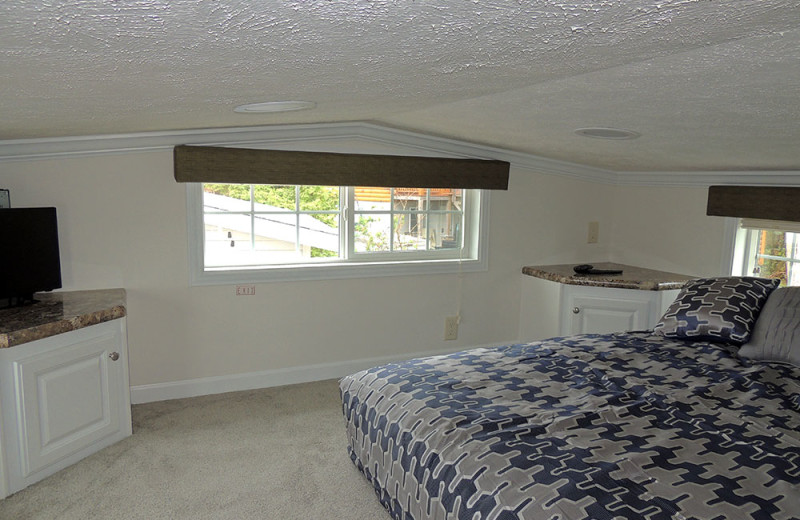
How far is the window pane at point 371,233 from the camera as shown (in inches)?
163

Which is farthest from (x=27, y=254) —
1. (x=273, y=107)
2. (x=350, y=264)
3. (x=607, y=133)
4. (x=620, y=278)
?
(x=620, y=278)

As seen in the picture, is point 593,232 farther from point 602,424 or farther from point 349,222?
point 602,424

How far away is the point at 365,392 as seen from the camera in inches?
101

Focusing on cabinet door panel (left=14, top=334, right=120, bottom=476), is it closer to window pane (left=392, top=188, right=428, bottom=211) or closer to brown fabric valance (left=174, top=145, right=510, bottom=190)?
brown fabric valance (left=174, top=145, right=510, bottom=190)

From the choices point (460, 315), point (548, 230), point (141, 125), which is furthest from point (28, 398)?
point (548, 230)

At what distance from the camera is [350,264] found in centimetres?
404

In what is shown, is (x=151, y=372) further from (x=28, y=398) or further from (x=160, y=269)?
(x=28, y=398)

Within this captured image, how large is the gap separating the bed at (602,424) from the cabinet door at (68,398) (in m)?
1.20

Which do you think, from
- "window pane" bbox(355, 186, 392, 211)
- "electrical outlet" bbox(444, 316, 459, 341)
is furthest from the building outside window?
"electrical outlet" bbox(444, 316, 459, 341)

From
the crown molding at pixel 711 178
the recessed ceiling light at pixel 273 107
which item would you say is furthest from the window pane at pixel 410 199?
the recessed ceiling light at pixel 273 107

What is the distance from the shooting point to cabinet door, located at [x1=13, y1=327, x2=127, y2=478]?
2590 millimetres

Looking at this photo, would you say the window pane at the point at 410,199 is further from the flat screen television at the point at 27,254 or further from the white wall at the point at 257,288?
the flat screen television at the point at 27,254

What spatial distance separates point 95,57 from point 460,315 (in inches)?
138

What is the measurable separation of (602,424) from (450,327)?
233 cm
